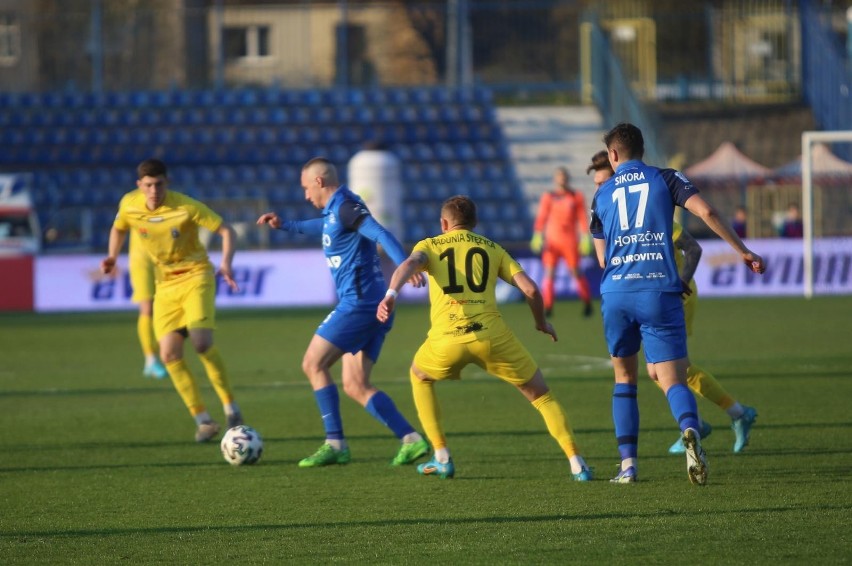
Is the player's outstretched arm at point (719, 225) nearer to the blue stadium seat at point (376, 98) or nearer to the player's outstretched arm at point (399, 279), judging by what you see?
the player's outstretched arm at point (399, 279)

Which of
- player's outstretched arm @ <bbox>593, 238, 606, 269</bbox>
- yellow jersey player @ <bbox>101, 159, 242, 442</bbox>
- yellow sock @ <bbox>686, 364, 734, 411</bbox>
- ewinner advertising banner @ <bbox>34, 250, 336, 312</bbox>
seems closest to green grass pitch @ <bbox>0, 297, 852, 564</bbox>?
yellow sock @ <bbox>686, 364, 734, 411</bbox>

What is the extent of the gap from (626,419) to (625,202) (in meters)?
1.23

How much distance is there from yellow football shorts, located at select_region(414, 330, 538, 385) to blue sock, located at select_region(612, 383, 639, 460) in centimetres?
51

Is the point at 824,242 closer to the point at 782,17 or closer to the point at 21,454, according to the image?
the point at 782,17

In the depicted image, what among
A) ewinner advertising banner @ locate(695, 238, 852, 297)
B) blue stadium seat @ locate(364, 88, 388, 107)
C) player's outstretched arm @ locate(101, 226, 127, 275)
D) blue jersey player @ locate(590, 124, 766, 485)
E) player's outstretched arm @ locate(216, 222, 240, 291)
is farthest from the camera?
blue stadium seat @ locate(364, 88, 388, 107)

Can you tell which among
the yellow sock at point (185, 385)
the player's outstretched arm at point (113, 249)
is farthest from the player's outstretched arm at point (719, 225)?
the player's outstretched arm at point (113, 249)

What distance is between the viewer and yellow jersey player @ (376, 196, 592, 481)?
7.91m

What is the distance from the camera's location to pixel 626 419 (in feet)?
25.8

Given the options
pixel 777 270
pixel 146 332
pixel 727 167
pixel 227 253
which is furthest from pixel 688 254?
pixel 727 167

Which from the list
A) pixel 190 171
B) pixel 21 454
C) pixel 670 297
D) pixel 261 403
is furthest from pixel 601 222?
pixel 190 171

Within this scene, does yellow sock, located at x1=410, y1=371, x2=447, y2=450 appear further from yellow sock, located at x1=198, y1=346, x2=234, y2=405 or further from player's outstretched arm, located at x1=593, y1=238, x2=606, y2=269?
yellow sock, located at x1=198, y1=346, x2=234, y2=405

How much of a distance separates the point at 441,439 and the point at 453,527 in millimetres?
1605

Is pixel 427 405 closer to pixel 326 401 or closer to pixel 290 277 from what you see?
pixel 326 401

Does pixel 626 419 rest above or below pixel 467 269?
below
